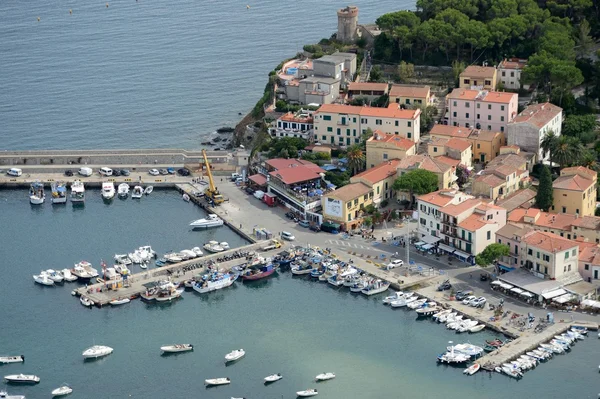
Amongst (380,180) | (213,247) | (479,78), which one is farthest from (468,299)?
(479,78)

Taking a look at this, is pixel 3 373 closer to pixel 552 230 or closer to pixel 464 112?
pixel 552 230

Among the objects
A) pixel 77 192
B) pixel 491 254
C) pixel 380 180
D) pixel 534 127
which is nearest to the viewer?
pixel 491 254

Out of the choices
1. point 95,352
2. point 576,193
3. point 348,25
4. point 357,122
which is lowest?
point 95,352

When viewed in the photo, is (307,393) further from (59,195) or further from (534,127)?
(59,195)

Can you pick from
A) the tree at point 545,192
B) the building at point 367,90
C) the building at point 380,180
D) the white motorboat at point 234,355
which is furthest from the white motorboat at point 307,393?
the building at point 367,90

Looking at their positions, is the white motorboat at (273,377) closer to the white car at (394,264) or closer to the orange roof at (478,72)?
the white car at (394,264)

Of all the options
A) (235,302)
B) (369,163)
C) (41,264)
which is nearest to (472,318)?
(235,302)

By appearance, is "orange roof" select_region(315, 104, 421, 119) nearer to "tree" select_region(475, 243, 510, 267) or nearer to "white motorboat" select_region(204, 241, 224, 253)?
"white motorboat" select_region(204, 241, 224, 253)
